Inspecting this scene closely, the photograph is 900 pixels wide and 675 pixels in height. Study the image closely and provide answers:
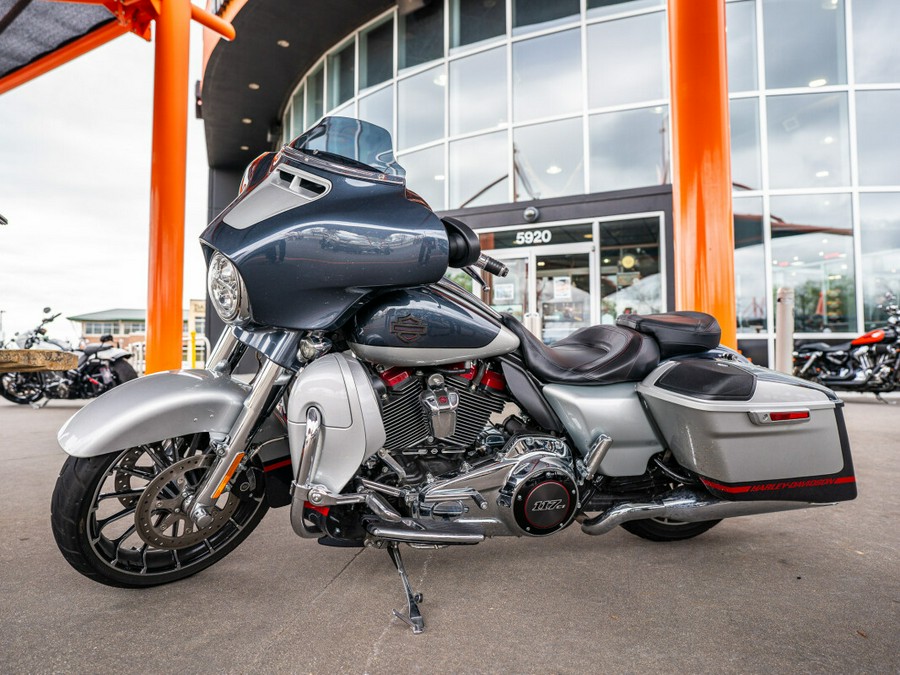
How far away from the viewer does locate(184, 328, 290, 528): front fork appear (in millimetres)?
1790

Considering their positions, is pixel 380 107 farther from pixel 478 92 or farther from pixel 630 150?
pixel 630 150

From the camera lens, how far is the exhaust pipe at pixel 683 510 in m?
1.99

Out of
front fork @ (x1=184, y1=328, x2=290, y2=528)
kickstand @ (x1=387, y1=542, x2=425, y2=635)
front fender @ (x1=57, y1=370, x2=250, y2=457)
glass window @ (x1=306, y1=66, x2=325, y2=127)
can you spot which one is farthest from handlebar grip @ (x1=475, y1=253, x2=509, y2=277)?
glass window @ (x1=306, y1=66, x2=325, y2=127)

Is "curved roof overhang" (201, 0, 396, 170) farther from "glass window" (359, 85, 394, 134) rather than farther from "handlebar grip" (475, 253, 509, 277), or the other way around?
"handlebar grip" (475, 253, 509, 277)

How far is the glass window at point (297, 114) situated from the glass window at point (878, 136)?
1213cm

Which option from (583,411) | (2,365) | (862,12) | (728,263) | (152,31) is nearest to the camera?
(583,411)

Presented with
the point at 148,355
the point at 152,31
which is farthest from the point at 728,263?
the point at 152,31

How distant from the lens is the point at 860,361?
785 cm

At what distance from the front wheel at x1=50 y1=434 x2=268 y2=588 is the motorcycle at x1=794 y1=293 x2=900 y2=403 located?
851cm

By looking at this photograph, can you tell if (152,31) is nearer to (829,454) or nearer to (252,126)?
(252,126)

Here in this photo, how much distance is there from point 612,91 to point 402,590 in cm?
941

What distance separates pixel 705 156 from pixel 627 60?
17.6 ft

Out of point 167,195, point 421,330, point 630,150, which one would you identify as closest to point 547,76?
point 630,150

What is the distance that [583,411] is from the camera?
2.02 meters
